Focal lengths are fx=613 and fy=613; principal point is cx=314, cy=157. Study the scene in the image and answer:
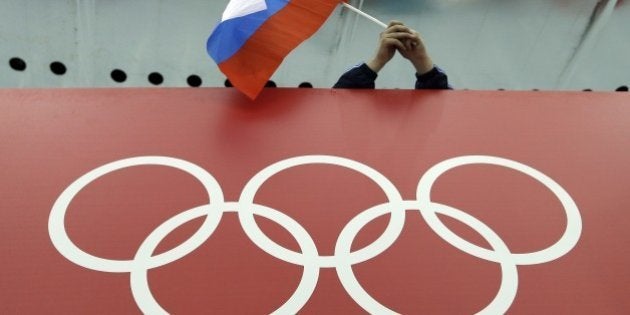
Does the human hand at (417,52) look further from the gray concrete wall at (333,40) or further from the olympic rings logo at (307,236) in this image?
the gray concrete wall at (333,40)

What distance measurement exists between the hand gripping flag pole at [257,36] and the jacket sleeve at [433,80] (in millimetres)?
Result: 492

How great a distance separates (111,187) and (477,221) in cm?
118

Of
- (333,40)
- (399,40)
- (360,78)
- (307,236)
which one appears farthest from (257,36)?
(333,40)

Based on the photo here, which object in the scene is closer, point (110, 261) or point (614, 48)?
point (110, 261)

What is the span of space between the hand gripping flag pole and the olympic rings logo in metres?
0.50

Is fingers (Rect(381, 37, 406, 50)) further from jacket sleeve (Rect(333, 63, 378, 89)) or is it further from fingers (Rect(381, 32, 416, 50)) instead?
jacket sleeve (Rect(333, 63, 378, 89))

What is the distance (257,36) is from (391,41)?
0.54 meters

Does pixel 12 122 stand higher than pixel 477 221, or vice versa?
pixel 477 221

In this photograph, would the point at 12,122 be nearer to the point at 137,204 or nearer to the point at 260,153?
the point at 137,204

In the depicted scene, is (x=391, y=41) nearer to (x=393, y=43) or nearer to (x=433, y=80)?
(x=393, y=43)

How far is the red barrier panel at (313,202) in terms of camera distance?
5.65ft

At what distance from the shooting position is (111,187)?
2008 millimetres

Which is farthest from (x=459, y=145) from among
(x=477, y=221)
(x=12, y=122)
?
(x=12, y=122)

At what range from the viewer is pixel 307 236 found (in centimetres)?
187
